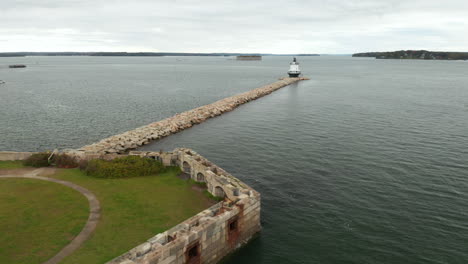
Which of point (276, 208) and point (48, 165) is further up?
point (48, 165)

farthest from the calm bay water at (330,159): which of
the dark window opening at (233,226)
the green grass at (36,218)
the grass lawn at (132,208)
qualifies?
the green grass at (36,218)

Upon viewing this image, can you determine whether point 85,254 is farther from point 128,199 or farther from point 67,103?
point 67,103

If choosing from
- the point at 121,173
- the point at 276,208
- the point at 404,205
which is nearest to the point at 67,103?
the point at 121,173

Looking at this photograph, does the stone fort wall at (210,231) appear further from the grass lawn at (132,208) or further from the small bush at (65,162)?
the small bush at (65,162)

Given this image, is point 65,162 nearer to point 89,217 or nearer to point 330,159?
point 89,217

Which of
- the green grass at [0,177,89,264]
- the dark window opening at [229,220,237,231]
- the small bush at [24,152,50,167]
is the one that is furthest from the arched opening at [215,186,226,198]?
the small bush at [24,152,50,167]

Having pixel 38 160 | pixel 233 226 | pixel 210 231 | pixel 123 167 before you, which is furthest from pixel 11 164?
pixel 233 226
